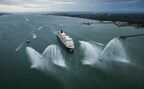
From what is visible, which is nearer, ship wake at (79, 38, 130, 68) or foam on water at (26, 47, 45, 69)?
foam on water at (26, 47, 45, 69)

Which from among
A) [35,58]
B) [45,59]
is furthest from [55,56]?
[35,58]

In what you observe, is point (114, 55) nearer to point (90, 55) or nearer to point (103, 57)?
point (103, 57)

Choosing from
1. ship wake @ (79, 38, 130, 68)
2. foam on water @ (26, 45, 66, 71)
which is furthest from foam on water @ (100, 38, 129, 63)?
foam on water @ (26, 45, 66, 71)

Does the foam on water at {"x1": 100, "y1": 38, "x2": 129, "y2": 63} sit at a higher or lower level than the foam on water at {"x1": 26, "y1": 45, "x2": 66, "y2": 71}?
higher

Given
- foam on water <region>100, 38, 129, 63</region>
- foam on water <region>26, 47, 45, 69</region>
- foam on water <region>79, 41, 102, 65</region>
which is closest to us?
foam on water <region>26, 47, 45, 69</region>

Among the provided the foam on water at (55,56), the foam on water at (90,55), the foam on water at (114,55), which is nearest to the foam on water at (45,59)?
the foam on water at (55,56)

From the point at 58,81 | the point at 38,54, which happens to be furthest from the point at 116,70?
the point at 38,54

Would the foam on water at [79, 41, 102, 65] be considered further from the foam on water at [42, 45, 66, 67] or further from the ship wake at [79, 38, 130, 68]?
the foam on water at [42, 45, 66, 67]

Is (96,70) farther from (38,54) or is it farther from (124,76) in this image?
(38,54)

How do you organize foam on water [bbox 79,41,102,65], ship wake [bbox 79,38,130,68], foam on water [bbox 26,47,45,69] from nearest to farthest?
foam on water [bbox 26,47,45,69]
ship wake [bbox 79,38,130,68]
foam on water [bbox 79,41,102,65]
